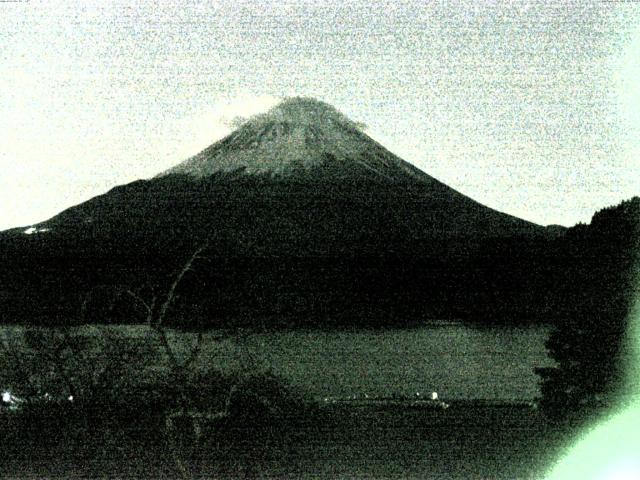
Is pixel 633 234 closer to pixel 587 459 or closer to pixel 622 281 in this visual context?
pixel 622 281

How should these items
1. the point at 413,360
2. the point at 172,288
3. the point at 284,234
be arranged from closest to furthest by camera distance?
the point at 172,288 → the point at 413,360 → the point at 284,234

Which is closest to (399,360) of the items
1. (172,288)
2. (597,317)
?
(597,317)

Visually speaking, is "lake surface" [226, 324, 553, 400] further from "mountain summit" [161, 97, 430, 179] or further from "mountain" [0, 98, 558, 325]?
"mountain summit" [161, 97, 430, 179]

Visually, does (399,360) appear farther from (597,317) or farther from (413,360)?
(597,317)

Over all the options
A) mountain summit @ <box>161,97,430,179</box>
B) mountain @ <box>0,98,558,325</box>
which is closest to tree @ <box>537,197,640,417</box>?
mountain @ <box>0,98,558,325</box>

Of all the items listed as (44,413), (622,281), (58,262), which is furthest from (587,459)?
(58,262)

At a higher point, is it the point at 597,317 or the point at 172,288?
the point at 172,288

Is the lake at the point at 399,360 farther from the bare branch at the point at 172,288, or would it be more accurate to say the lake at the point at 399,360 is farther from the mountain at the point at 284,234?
the bare branch at the point at 172,288
